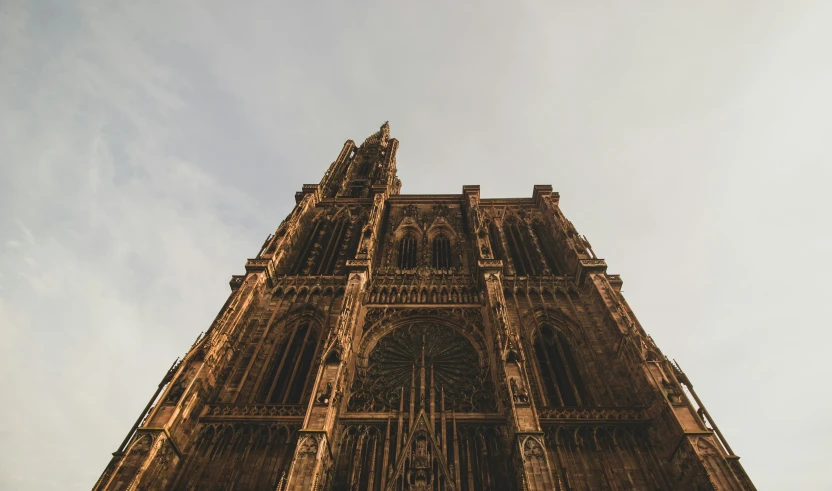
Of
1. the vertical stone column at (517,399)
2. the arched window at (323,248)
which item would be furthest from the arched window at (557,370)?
the arched window at (323,248)

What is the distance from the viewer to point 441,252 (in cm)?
2500

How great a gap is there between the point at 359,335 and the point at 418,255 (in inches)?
289

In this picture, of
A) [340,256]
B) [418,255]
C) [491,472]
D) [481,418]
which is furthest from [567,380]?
[340,256]

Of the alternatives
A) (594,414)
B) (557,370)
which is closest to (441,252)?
(557,370)

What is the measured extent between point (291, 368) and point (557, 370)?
10.7 metres

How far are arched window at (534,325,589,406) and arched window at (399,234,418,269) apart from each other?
8.20 meters

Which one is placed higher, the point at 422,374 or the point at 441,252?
the point at 441,252

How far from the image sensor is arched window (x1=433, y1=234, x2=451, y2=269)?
23920mm

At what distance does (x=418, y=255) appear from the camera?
24125 mm

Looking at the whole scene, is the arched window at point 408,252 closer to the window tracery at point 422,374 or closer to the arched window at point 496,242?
the arched window at point 496,242

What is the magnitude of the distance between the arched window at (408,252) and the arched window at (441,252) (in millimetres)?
1130

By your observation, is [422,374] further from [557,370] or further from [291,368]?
[557,370]

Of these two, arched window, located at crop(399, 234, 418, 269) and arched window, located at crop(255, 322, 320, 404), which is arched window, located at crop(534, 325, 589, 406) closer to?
arched window, located at crop(399, 234, 418, 269)

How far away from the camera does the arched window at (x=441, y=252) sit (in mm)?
23920
